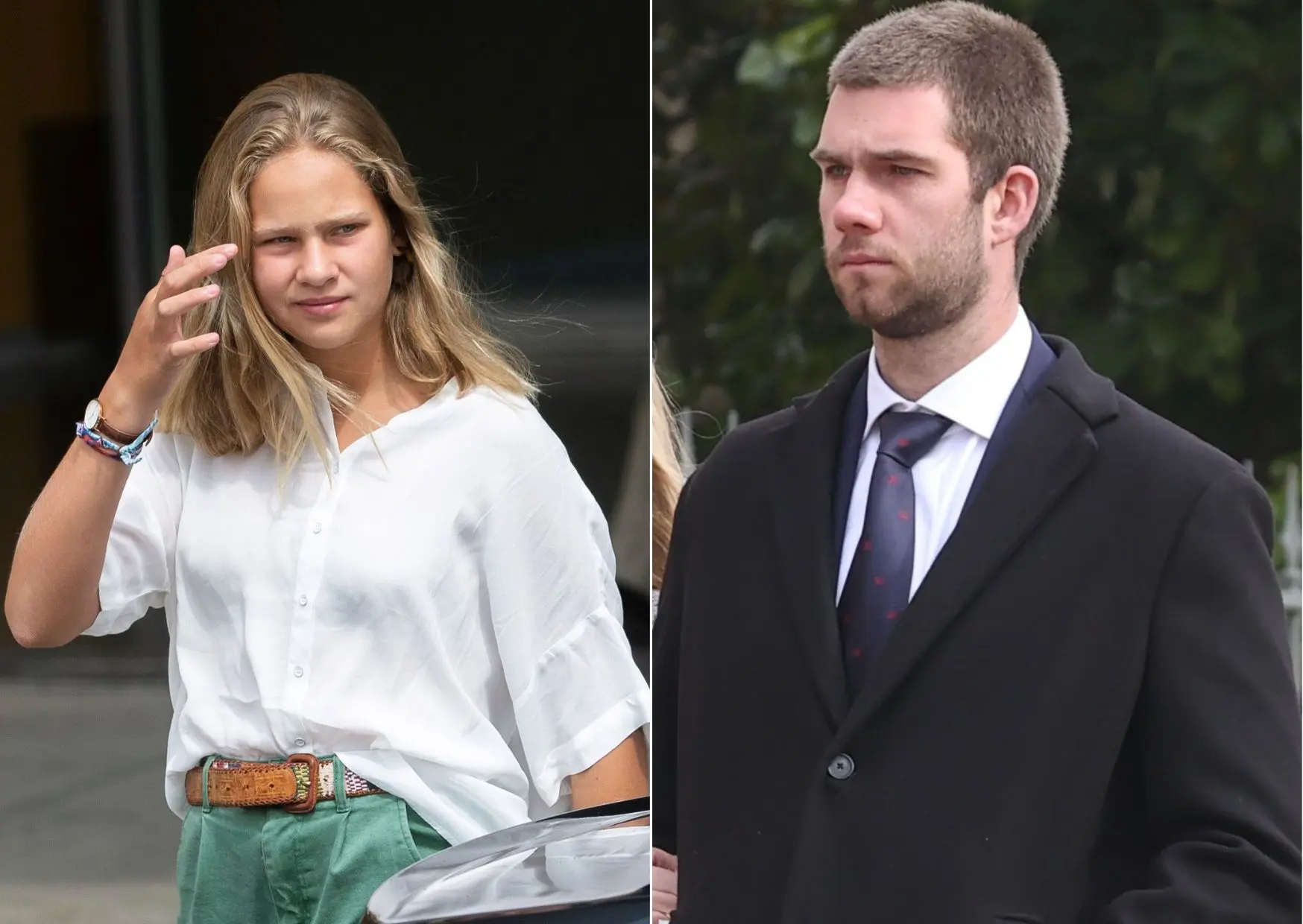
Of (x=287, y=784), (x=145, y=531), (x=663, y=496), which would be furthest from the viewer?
(x=145, y=531)

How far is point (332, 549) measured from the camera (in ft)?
8.16

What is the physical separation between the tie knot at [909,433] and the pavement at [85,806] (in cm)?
149

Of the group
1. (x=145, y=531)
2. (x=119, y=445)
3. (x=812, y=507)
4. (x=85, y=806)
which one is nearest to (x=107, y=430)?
(x=119, y=445)

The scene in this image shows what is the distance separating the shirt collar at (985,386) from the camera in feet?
6.11

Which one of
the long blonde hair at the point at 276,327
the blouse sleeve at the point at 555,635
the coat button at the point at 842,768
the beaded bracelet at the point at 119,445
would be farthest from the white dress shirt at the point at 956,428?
the beaded bracelet at the point at 119,445

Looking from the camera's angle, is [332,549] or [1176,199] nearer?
[1176,199]

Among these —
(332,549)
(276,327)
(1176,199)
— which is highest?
(1176,199)

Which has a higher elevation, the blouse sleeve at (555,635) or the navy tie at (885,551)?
the navy tie at (885,551)

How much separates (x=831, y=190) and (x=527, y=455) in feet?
2.72

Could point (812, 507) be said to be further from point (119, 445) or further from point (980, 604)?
point (119, 445)

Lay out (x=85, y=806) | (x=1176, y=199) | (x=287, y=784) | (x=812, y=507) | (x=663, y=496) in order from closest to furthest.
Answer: (x=1176, y=199)
(x=812, y=507)
(x=663, y=496)
(x=287, y=784)
(x=85, y=806)

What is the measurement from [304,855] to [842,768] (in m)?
0.98

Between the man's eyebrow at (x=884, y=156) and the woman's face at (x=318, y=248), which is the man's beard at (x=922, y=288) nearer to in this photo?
the man's eyebrow at (x=884, y=156)

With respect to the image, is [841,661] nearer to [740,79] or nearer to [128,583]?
[740,79]
